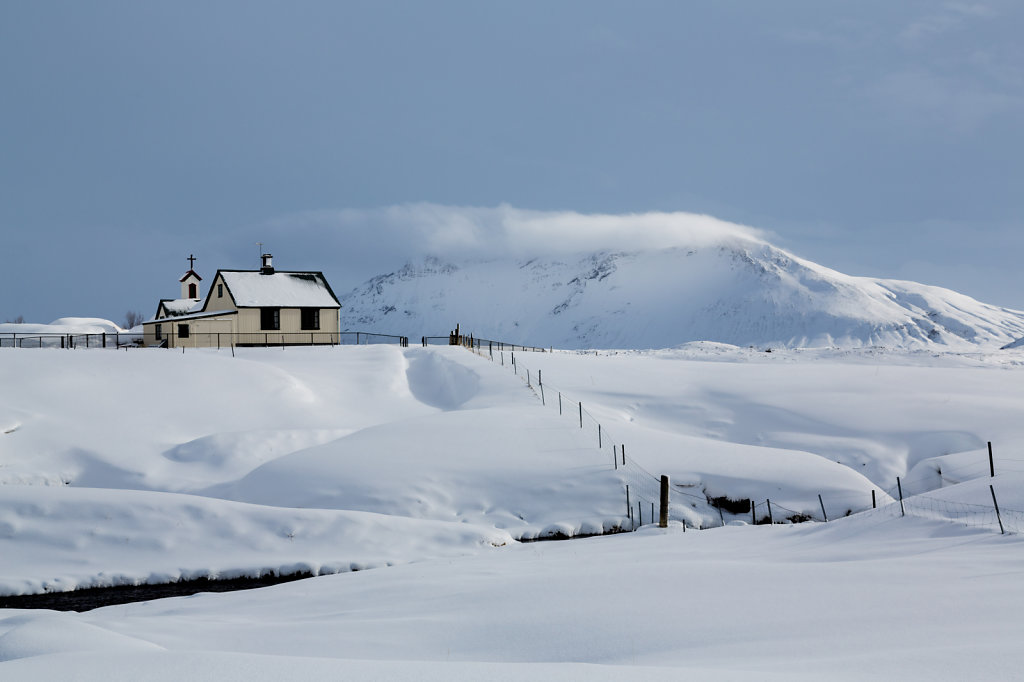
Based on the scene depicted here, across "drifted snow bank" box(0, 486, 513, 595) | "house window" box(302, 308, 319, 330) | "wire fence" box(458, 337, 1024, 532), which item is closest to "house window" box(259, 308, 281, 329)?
"house window" box(302, 308, 319, 330)

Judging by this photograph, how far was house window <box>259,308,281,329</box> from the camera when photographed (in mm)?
55688

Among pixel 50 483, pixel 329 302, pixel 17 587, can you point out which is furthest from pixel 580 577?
pixel 329 302

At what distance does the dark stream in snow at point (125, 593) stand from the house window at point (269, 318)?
1517 inches

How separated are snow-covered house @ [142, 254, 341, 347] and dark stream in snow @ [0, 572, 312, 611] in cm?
3671

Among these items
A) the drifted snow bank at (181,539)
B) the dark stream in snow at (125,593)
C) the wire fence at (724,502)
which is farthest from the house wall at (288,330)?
the dark stream in snow at (125,593)

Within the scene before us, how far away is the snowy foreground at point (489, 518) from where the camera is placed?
845cm

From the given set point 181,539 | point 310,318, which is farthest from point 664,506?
point 310,318

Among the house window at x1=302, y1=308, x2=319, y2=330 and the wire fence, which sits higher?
the house window at x1=302, y1=308, x2=319, y2=330

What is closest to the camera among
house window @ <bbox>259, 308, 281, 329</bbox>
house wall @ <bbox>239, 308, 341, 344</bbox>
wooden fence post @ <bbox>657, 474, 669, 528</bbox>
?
wooden fence post @ <bbox>657, 474, 669, 528</bbox>

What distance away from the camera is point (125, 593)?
18297mm

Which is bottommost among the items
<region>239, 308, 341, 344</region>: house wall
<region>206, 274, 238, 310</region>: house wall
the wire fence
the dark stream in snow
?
the dark stream in snow

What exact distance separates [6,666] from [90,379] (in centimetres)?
3273

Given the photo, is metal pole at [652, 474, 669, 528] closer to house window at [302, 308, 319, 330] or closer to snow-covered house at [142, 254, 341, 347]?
snow-covered house at [142, 254, 341, 347]

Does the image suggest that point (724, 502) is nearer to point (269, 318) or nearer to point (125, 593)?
point (125, 593)
